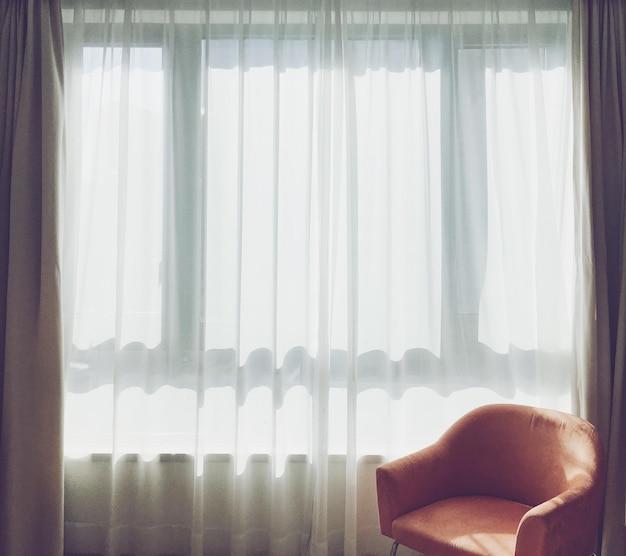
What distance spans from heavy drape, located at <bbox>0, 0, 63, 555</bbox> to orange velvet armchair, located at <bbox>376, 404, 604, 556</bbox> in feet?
5.05

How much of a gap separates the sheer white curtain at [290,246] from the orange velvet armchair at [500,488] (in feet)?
0.92

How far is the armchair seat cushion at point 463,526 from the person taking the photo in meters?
1.86

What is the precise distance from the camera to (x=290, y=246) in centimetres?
256

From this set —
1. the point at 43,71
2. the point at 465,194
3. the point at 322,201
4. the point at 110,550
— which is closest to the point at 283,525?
the point at 110,550

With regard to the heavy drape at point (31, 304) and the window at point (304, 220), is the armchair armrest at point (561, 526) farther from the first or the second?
the heavy drape at point (31, 304)

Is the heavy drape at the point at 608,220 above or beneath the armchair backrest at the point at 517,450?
above

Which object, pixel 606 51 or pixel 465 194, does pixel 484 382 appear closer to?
pixel 465 194

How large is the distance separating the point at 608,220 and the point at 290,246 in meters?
1.50

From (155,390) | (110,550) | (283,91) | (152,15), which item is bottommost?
(110,550)

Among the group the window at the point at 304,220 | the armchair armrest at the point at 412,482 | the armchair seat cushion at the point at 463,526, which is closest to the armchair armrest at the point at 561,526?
the armchair seat cushion at the point at 463,526

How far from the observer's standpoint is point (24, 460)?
95.0 inches

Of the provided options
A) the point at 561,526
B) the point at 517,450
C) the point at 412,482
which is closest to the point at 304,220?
the point at 412,482

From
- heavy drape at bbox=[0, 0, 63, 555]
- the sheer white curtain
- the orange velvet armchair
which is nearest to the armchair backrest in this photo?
the orange velvet armchair

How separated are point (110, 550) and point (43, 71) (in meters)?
2.27
